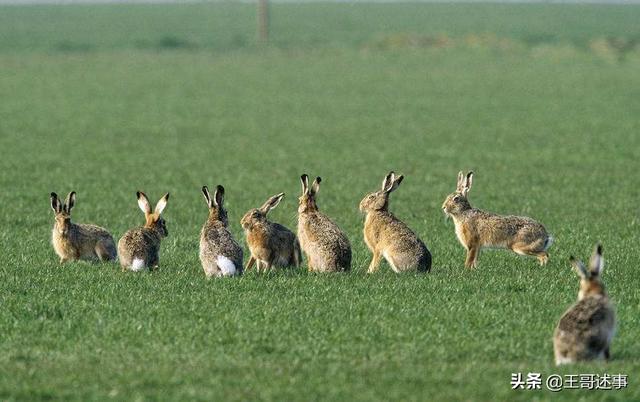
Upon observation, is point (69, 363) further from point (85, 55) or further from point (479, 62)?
point (85, 55)

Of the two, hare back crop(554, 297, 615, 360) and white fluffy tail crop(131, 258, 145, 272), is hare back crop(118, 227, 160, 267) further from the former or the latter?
hare back crop(554, 297, 615, 360)

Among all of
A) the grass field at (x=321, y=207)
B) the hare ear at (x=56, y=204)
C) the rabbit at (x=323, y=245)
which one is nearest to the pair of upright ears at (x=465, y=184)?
the grass field at (x=321, y=207)

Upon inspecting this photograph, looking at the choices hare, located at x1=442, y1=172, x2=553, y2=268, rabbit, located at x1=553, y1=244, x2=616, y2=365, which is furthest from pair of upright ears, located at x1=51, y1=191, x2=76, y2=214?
rabbit, located at x1=553, y1=244, x2=616, y2=365

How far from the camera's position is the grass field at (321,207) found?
9766mm

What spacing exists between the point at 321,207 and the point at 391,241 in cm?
669

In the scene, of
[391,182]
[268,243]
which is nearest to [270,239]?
[268,243]

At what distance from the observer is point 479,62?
6912cm

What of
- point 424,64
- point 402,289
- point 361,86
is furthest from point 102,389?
point 424,64

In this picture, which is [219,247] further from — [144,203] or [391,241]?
[391,241]

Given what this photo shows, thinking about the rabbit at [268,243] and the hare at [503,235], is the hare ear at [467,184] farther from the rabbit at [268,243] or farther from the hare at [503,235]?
the rabbit at [268,243]

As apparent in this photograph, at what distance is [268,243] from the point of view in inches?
539

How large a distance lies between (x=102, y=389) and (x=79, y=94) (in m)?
39.8

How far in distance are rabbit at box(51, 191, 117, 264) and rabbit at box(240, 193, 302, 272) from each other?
5.44 feet

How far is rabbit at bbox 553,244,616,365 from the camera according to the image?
366 inches
